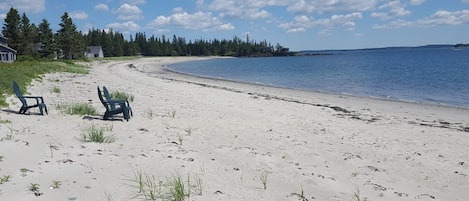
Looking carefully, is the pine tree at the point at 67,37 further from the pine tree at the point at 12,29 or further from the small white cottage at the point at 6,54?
the small white cottage at the point at 6,54

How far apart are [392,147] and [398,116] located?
6265 mm

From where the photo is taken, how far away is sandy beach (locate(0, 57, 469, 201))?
4.96 m

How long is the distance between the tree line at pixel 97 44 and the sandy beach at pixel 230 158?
50.6 metres

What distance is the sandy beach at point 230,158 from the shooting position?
4.96m

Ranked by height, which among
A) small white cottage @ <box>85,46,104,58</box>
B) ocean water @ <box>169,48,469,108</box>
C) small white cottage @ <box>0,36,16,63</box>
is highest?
small white cottage @ <box>85,46,104,58</box>

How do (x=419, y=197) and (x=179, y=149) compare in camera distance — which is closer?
(x=419, y=197)

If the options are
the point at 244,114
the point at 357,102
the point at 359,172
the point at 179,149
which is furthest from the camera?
the point at 357,102

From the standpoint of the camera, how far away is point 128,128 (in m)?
8.55

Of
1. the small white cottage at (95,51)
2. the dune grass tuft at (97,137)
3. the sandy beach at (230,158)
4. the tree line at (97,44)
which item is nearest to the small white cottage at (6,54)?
the tree line at (97,44)

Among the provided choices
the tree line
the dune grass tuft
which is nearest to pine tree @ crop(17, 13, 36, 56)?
the tree line

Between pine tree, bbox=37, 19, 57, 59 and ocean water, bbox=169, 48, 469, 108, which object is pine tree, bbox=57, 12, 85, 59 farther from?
ocean water, bbox=169, 48, 469, 108

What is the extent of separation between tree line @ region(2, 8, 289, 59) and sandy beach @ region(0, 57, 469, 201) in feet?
166

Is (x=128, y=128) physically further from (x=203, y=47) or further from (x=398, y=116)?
(x=203, y=47)

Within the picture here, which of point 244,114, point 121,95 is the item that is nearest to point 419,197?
point 244,114
